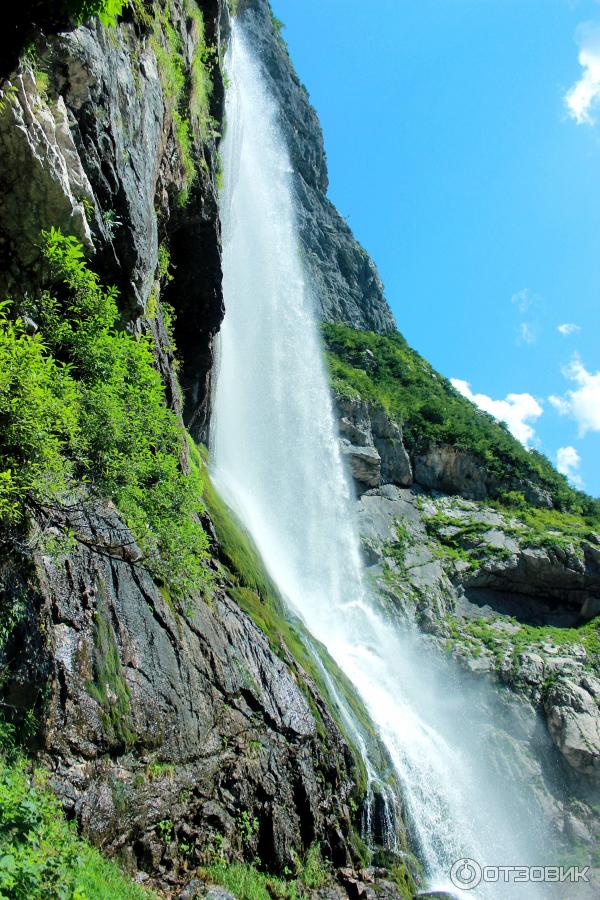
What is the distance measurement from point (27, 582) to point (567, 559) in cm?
2694

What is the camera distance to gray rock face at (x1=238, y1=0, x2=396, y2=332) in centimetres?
4866

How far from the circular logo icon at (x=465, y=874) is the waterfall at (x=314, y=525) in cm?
20

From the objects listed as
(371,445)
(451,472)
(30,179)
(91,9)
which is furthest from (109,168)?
(451,472)

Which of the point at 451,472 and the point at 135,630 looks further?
the point at 451,472

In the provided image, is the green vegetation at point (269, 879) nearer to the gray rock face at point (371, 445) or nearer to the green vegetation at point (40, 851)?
the green vegetation at point (40, 851)

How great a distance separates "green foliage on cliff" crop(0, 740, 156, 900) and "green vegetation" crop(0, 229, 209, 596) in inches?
107

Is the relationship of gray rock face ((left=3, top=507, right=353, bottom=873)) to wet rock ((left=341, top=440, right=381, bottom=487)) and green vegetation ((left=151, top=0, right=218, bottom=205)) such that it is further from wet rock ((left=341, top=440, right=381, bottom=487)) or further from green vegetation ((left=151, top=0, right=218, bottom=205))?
wet rock ((left=341, top=440, right=381, bottom=487))

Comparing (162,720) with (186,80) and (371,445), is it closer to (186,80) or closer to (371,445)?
(186,80)

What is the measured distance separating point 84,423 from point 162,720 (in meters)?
4.40

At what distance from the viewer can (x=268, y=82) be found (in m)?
50.6

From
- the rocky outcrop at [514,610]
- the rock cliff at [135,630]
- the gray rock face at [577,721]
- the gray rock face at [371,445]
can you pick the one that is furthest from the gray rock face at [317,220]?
the rock cliff at [135,630]

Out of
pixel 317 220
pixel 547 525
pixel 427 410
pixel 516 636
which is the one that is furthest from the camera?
pixel 317 220

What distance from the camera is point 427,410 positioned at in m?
37.5

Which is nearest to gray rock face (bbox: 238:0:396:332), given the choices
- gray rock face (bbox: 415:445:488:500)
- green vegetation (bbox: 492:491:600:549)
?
gray rock face (bbox: 415:445:488:500)
